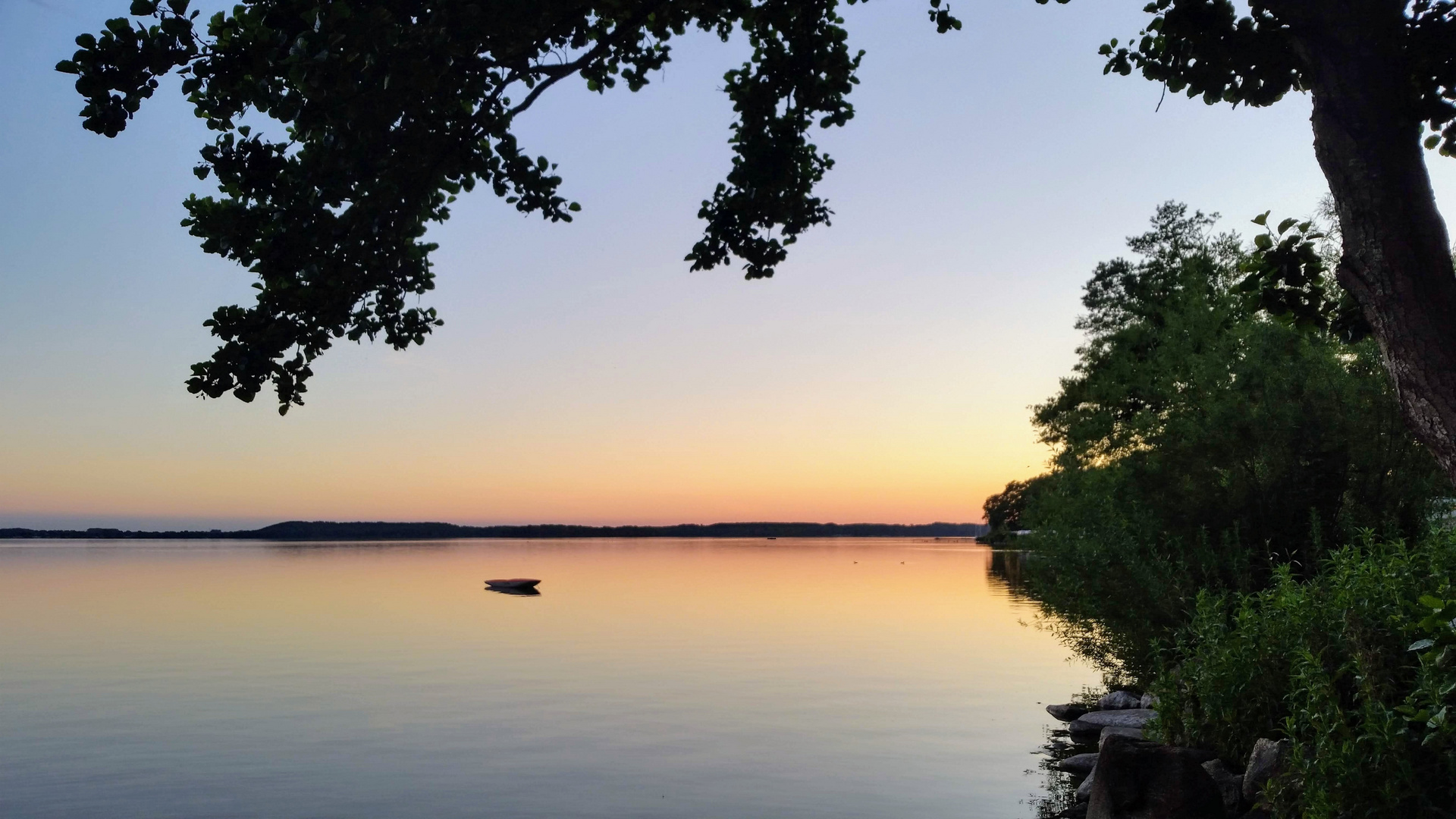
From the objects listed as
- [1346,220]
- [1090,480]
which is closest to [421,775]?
[1346,220]

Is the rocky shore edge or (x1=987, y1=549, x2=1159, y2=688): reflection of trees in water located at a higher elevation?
(x1=987, y1=549, x2=1159, y2=688): reflection of trees in water

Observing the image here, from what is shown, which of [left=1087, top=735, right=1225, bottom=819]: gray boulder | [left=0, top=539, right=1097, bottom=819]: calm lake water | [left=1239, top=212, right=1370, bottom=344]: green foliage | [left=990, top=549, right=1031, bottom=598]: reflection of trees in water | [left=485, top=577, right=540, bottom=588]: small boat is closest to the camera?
[left=1239, top=212, right=1370, bottom=344]: green foliage

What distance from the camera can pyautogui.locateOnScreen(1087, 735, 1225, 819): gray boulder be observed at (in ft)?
39.0

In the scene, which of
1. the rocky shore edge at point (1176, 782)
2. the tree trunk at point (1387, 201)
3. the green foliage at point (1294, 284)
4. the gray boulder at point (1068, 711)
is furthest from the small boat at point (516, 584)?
the tree trunk at point (1387, 201)

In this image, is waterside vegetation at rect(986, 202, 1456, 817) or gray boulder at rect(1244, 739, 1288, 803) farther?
gray boulder at rect(1244, 739, 1288, 803)

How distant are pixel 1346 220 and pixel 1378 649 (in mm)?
5467

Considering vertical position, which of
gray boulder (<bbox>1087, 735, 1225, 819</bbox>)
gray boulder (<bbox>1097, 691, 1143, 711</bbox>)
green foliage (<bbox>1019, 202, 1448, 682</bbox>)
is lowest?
gray boulder (<bbox>1097, 691, 1143, 711</bbox>)

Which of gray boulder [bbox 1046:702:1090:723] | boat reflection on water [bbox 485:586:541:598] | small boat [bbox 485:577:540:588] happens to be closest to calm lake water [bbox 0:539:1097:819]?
gray boulder [bbox 1046:702:1090:723]

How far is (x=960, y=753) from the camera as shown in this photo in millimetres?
21719

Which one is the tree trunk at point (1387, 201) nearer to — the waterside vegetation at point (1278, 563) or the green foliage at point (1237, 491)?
the waterside vegetation at point (1278, 563)

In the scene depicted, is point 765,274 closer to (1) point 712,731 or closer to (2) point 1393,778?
(2) point 1393,778

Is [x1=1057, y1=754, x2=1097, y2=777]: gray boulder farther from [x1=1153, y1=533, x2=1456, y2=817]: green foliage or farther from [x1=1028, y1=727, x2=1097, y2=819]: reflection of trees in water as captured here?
[x1=1153, y1=533, x2=1456, y2=817]: green foliage

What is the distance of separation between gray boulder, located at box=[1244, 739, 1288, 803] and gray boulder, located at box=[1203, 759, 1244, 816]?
0.18m

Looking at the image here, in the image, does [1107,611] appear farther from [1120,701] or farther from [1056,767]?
[1120,701]
